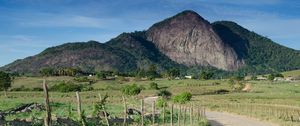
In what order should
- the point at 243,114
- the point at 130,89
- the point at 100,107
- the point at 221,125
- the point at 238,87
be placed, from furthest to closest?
the point at 238,87 → the point at 130,89 → the point at 243,114 → the point at 221,125 → the point at 100,107

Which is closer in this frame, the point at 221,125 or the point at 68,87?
the point at 221,125

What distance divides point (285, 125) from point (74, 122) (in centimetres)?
2152

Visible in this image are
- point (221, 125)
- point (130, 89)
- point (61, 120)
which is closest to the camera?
point (61, 120)

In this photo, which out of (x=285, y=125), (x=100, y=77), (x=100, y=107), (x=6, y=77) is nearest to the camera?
(x=100, y=107)

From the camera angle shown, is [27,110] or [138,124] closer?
[138,124]

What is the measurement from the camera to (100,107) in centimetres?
3156

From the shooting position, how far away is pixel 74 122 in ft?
123

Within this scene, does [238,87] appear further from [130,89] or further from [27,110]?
[27,110]

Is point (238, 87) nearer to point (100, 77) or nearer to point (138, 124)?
point (100, 77)

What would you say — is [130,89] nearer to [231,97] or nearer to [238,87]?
[231,97]

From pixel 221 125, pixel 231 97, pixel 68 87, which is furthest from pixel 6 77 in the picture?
pixel 221 125

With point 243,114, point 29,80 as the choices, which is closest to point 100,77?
point 29,80

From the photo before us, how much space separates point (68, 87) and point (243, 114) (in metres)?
69.1

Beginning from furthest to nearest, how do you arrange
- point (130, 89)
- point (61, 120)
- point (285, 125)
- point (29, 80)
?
1. point (29, 80)
2. point (130, 89)
3. point (285, 125)
4. point (61, 120)
